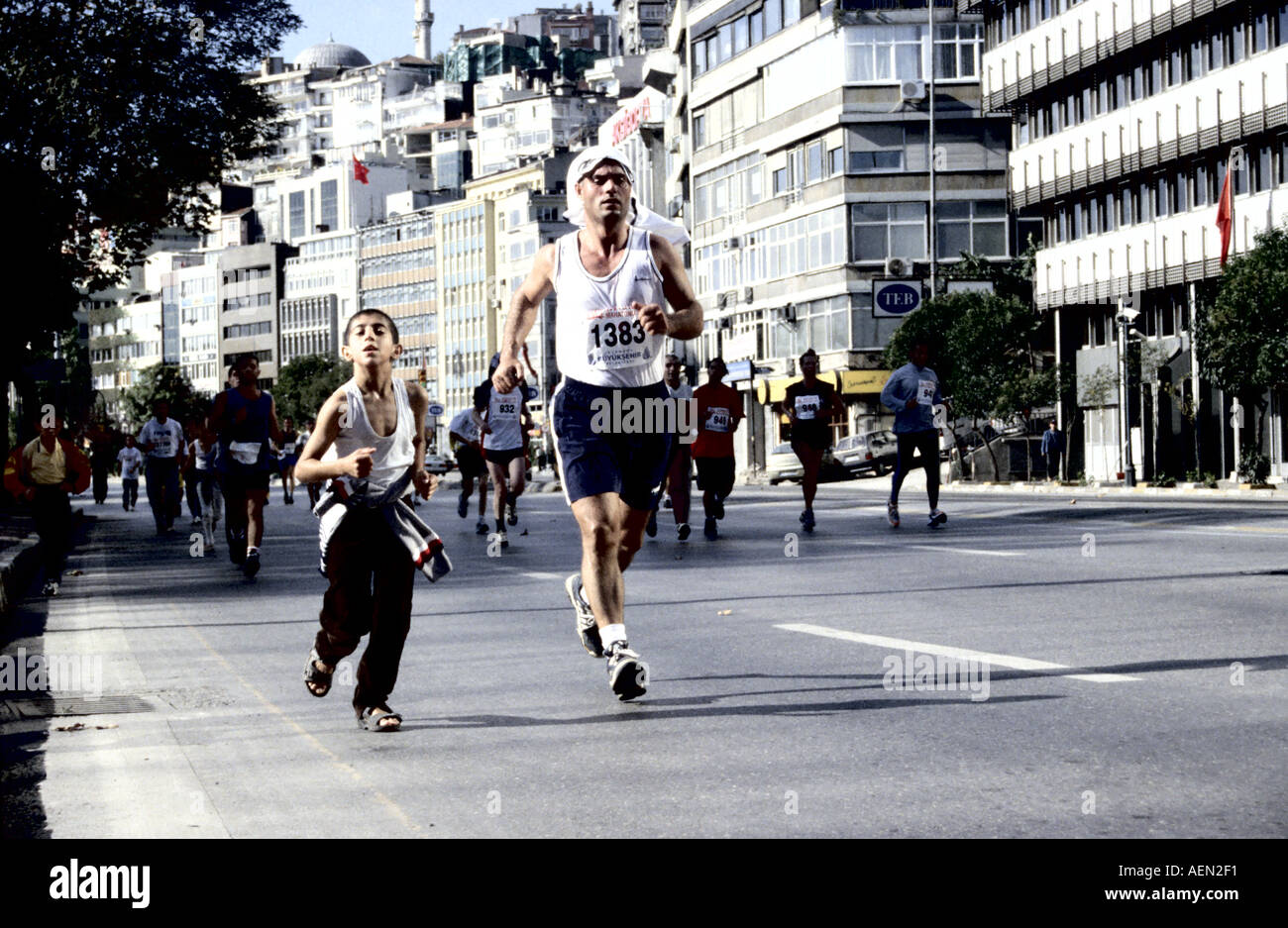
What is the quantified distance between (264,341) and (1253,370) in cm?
15480

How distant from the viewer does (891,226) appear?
7812cm

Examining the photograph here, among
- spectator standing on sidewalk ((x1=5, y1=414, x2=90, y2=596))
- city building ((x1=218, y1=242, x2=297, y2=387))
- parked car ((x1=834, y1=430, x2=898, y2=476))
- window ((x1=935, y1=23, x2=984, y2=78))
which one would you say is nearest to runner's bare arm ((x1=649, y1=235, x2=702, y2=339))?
spectator standing on sidewalk ((x1=5, y1=414, x2=90, y2=596))

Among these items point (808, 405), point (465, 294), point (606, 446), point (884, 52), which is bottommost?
point (606, 446)

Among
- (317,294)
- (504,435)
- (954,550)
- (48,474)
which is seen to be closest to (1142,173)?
(504,435)

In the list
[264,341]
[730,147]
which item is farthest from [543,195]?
[730,147]

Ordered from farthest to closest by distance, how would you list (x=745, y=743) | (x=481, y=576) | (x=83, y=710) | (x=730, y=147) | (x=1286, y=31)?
(x=730, y=147) → (x=1286, y=31) → (x=481, y=576) → (x=83, y=710) → (x=745, y=743)

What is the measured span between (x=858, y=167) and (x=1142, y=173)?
1843 cm

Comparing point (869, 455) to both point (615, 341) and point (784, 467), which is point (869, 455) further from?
point (615, 341)

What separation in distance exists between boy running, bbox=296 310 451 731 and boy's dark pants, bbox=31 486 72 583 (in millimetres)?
11277

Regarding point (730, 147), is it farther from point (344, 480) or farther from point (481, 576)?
point (344, 480)

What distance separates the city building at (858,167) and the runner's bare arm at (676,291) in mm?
64333

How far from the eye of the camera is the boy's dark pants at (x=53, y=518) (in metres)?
19.5

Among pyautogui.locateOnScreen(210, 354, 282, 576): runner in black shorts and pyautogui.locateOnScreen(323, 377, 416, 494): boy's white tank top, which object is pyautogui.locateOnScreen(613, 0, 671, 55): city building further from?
pyautogui.locateOnScreen(323, 377, 416, 494): boy's white tank top
